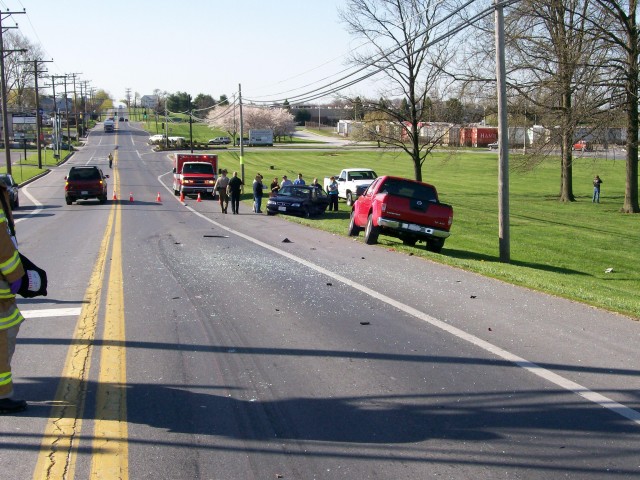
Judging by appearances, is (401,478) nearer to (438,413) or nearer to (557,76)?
(438,413)

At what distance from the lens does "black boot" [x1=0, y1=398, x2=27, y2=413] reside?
586 centimetres

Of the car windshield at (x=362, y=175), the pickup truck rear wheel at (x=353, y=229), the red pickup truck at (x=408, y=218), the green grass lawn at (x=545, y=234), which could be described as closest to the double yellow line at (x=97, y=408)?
the green grass lawn at (x=545, y=234)

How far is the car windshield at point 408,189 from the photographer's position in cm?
1994

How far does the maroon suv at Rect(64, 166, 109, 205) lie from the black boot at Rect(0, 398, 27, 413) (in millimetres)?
32208

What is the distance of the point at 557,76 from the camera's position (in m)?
32.0

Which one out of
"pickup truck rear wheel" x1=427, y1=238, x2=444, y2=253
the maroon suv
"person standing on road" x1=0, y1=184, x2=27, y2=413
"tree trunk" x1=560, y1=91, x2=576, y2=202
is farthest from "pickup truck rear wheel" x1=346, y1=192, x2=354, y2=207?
"person standing on road" x1=0, y1=184, x2=27, y2=413

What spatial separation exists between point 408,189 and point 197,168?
83.5 feet

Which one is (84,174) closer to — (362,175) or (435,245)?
(362,175)

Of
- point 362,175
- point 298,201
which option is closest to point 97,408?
point 298,201

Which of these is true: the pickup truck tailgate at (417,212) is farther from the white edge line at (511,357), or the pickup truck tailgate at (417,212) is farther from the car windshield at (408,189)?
the white edge line at (511,357)

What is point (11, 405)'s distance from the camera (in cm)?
589

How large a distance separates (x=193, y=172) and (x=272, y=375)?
37371 mm

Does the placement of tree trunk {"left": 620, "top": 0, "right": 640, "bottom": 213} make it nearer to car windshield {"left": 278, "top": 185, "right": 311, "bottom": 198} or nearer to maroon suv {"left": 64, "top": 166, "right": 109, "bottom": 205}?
car windshield {"left": 278, "top": 185, "right": 311, "bottom": 198}

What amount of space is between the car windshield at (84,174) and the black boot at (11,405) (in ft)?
106
